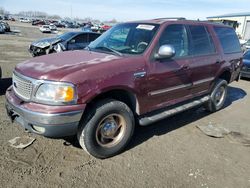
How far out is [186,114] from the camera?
593 cm

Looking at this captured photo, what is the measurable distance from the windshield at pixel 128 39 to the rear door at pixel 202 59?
100 centimetres

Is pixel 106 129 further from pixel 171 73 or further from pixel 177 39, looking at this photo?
pixel 177 39

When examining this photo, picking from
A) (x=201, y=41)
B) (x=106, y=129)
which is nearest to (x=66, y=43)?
(x=201, y=41)

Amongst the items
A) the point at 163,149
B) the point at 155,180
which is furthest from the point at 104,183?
the point at 163,149

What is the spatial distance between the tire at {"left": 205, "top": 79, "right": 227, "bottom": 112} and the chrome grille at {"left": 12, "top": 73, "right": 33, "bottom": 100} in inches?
160

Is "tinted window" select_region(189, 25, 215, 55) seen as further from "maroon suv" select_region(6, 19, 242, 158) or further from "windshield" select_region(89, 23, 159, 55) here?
"windshield" select_region(89, 23, 159, 55)

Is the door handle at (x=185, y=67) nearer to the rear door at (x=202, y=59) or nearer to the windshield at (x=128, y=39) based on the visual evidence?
the rear door at (x=202, y=59)

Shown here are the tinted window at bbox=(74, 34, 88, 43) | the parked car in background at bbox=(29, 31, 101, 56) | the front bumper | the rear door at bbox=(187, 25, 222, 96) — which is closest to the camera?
the front bumper

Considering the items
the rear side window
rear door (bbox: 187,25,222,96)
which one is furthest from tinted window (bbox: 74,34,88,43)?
rear door (bbox: 187,25,222,96)

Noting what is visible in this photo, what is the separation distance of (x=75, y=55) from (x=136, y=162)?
1.89m

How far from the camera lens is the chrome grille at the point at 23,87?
332 centimetres

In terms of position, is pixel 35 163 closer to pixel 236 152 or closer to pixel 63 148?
pixel 63 148

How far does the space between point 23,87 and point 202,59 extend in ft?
10.9

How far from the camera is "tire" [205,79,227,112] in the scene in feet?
19.4
